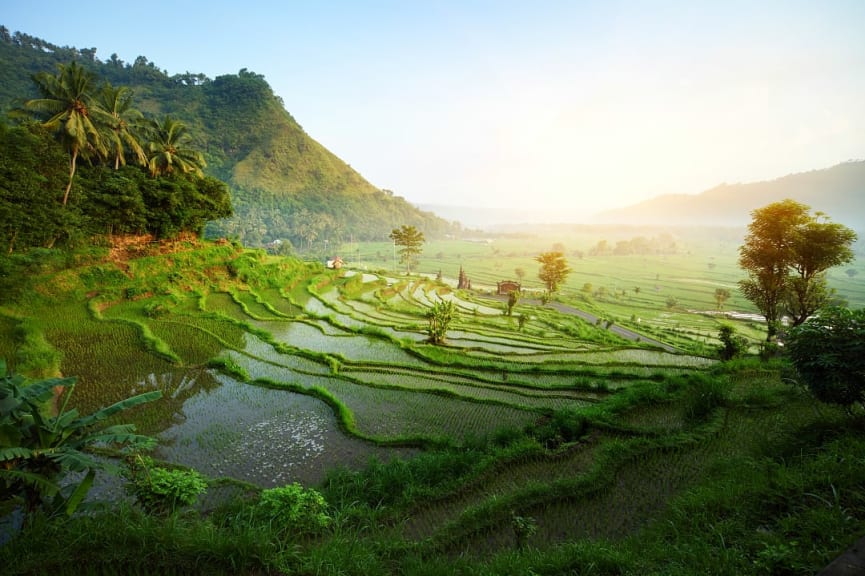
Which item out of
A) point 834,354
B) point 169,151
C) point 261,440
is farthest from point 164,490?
point 169,151

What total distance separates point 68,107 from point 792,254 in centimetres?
3625

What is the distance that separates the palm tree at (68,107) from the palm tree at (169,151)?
5659 millimetres

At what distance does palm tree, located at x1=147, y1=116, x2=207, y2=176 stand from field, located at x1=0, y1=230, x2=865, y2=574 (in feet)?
25.3

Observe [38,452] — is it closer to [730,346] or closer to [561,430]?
[561,430]

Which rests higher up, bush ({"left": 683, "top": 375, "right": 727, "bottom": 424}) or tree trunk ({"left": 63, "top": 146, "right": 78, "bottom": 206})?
tree trunk ({"left": 63, "top": 146, "right": 78, "bottom": 206})

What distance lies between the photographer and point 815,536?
372 centimetres

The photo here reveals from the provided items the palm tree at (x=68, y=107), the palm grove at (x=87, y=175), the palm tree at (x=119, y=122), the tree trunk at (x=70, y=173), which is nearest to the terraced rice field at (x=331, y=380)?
the palm grove at (x=87, y=175)

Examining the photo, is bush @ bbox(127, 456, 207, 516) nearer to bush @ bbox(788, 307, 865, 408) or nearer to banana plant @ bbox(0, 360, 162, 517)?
banana plant @ bbox(0, 360, 162, 517)

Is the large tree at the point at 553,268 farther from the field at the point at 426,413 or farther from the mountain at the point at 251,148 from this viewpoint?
the mountain at the point at 251,148

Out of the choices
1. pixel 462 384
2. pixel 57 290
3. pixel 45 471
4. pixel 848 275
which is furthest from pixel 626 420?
pixel 848 275

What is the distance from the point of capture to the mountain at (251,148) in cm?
8412

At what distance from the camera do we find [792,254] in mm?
16328

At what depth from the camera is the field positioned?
5.66 metres

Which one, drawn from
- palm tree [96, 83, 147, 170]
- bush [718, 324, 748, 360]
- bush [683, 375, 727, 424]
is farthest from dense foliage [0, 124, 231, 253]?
bush [718, 324, 748, 360]
